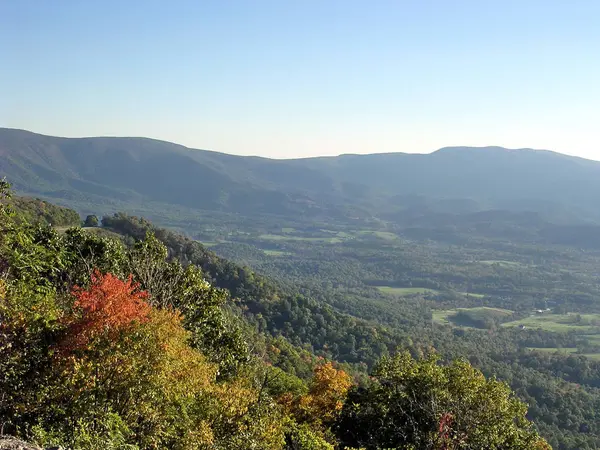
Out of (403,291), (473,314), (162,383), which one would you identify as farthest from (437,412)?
(403,291)

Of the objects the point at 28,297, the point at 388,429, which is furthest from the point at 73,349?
the point at 388,429

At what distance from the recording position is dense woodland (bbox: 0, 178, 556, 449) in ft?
42.1

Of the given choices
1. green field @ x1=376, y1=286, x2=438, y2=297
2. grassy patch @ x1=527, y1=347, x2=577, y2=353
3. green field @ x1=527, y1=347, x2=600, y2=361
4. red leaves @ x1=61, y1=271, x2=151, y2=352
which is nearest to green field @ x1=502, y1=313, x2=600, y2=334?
grassy patch @ x1=527, y1=347, x2=577, y2=353

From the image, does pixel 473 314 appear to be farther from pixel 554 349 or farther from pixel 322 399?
pixel 322 399

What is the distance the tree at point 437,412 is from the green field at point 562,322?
133 metres

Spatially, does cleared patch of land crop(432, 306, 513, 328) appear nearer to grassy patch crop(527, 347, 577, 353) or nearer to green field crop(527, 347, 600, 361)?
grassy patch crop(527, 347, 577, 353)

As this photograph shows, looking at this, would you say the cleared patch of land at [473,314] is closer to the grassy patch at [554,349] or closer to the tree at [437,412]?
the grassy patch at [554,349]

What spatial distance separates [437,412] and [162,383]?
34.0 feet

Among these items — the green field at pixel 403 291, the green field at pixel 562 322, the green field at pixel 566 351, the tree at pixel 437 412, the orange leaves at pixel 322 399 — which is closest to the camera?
the tree at pixel 437 412

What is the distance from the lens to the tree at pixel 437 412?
1731cm

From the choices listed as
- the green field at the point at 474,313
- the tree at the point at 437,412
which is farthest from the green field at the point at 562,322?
the tree at the point at 437,412

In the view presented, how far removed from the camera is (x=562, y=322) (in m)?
146

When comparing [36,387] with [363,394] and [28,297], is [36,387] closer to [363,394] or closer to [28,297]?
[28,297]

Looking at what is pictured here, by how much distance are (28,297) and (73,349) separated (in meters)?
4.01
